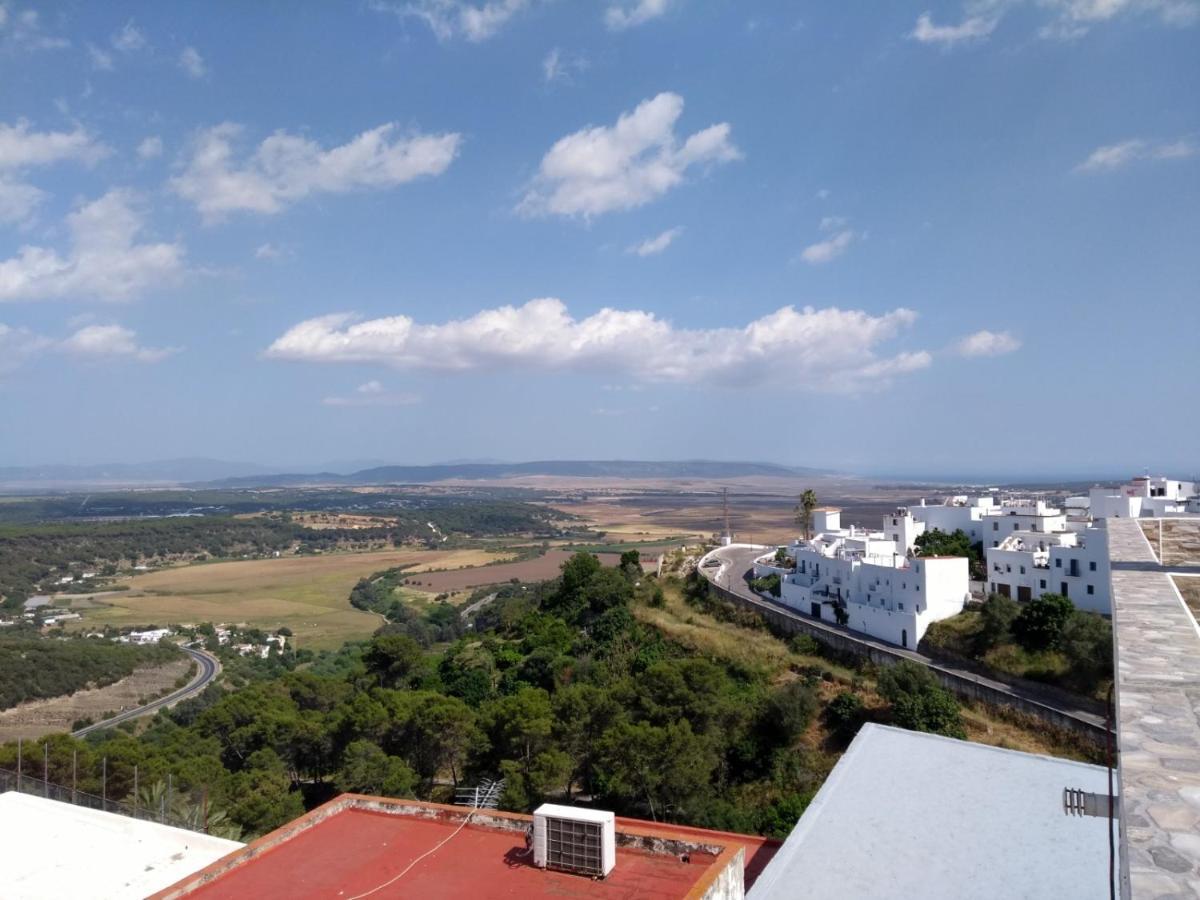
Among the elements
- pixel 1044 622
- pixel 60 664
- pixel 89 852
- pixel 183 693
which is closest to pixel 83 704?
pixel 183 693

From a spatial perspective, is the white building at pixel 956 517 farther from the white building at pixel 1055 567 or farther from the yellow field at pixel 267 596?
the yellow field at pixel 267 596

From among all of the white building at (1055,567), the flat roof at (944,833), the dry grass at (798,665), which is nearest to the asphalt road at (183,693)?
the dry grass at (798,665)

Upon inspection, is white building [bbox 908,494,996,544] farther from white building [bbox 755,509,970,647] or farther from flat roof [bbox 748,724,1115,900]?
flat roof [bbox 748,724,1115,900]

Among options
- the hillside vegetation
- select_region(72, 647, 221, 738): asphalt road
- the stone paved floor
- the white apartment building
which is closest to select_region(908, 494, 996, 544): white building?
the white apartment building

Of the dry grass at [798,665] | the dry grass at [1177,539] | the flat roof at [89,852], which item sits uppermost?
the dry grass at [1177,539]

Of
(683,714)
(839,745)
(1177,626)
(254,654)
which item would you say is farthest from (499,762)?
(254,654)

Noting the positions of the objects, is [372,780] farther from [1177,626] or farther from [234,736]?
[1177,626]
